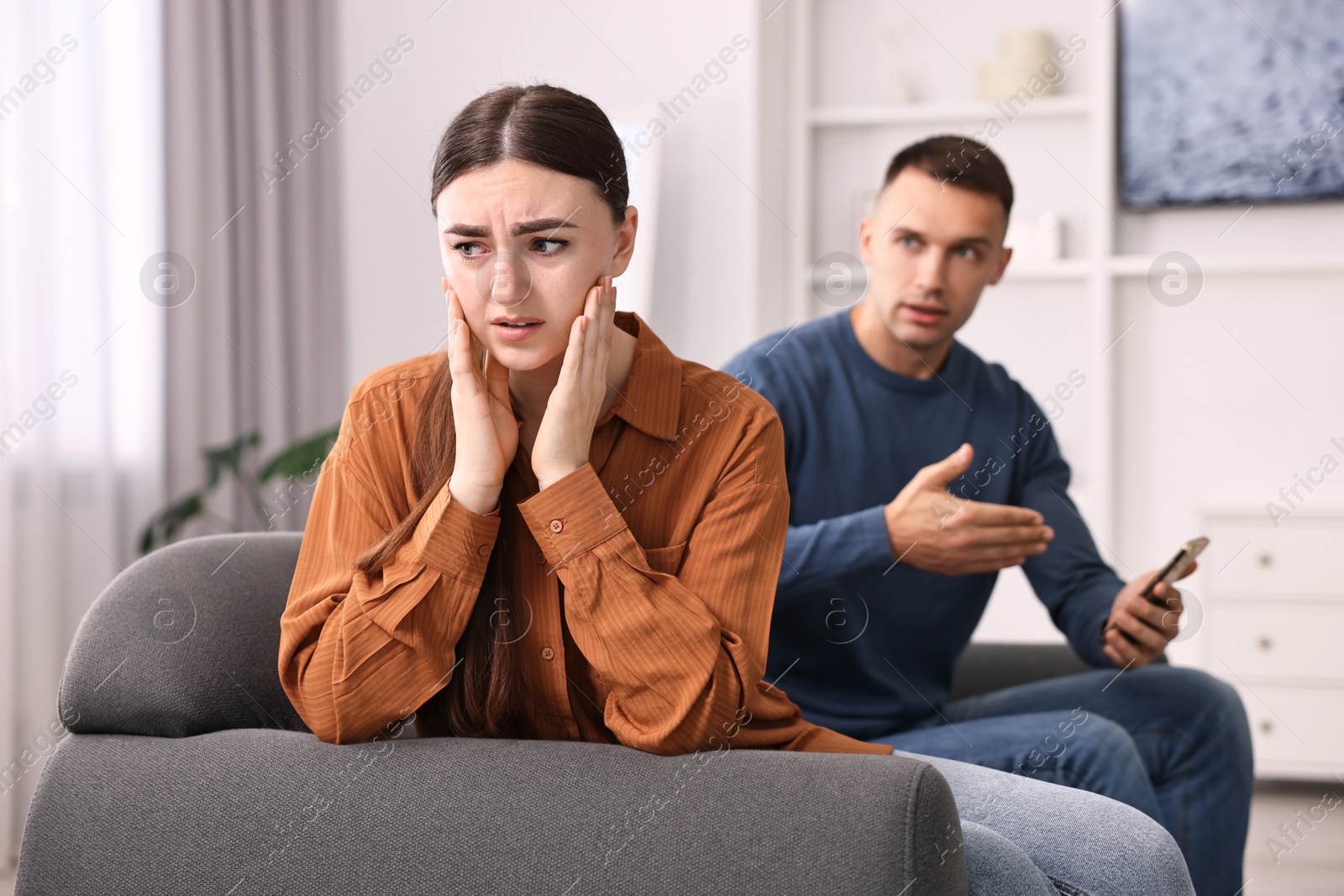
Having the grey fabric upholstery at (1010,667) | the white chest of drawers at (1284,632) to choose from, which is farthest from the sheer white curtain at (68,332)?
the white chest of drawers at (1284,632)

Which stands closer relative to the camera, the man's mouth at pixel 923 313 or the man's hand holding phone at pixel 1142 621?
the man's hand holding phone at pixel 1142 621

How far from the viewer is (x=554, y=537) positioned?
1069mm

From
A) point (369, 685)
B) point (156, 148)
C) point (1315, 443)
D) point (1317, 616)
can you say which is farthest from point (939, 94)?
point (369, 685)

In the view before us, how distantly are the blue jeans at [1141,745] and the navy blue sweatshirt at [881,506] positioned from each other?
0.07 m

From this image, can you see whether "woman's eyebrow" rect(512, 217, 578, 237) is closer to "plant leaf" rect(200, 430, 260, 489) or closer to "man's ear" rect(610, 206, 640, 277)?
"man's ear" rect(610, 206, 640, 277)

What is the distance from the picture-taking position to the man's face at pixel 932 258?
5.52 feet

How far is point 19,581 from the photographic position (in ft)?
8.36

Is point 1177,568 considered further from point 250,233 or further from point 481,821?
point 250,233

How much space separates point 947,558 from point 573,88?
2.46 m

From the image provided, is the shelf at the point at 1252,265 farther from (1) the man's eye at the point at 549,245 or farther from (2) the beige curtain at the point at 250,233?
(1) the man's eye at the point at 549,245

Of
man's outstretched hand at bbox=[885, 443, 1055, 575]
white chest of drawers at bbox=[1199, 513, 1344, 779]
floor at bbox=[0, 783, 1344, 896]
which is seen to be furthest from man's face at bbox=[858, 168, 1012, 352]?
white chest of drawers at bbox=[1199, 513, 1344, 779]

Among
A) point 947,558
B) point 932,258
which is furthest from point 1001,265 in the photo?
point 947,558

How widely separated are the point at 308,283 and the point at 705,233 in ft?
3.94

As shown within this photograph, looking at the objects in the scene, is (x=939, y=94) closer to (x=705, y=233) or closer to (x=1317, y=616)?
(x=705, y=233)
